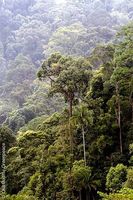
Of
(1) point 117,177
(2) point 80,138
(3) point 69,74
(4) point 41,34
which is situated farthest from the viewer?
(4) point 41,34

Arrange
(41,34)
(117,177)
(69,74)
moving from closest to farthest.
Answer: (117,177), (69,74), (41,34)

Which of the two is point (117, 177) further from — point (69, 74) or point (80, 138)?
point (69, 74)

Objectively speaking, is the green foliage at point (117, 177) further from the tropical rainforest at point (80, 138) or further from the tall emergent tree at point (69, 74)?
the tall emergent tree at point (69, 74)

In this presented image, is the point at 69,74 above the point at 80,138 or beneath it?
above

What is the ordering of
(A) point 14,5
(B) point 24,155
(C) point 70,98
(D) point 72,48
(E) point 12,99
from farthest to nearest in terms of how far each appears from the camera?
1. (A) point 14,5
2. (D) point 72,48
3. (E) point 12,99
4. (B) point 24,155
5. (C) point 70,98

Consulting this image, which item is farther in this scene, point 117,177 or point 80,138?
point 80,138

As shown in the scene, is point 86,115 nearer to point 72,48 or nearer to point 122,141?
point 122,141

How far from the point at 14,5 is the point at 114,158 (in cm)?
6859

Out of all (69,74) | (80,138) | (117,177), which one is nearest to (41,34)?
(80,138)

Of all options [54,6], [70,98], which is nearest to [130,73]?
[70,98]

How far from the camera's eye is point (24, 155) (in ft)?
74.4

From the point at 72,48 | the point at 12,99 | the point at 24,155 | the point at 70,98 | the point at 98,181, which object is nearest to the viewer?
the point at 98,181

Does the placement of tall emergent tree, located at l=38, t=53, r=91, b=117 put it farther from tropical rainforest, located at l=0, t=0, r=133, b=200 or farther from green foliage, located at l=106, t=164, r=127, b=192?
green foliage, located at l=106, t=164, r=127, b=192

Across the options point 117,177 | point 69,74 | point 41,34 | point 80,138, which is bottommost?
point 117,177
